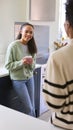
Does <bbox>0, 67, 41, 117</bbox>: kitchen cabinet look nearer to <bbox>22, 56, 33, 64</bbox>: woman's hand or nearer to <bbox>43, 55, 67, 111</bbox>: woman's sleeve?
<bbox>22, 56, 33, 64</bbox>: woman's hand

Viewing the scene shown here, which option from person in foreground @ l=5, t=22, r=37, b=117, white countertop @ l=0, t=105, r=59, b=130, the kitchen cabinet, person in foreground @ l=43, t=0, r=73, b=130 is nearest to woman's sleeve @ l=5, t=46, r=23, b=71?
person in foreground @ l=5, t=22, r=37, b=117

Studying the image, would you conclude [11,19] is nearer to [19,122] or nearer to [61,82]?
[19,122]

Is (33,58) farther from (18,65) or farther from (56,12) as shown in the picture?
(56,12)

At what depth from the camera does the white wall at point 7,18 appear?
348cm

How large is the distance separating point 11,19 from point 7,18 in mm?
92

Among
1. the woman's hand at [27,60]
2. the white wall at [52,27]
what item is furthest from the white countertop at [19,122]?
the white wall at [52,27]

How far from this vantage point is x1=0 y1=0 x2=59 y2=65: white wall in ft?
11.5

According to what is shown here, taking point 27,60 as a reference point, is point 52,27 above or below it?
above

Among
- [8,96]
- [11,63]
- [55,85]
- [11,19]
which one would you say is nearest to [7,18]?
[11,19]

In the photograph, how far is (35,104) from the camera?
11.8ft

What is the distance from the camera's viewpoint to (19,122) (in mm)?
1225

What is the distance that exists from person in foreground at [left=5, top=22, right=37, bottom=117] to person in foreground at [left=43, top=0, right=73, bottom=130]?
1.66 meters

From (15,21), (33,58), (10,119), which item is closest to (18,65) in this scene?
(33,58)

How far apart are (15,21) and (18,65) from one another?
1.19 m
